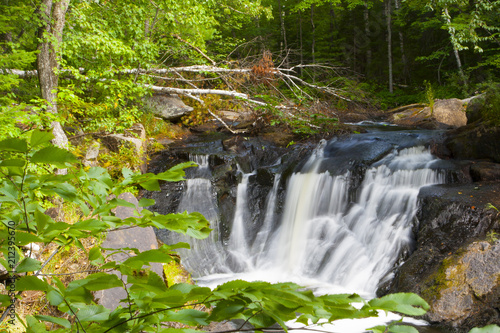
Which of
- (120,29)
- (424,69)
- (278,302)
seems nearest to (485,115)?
(120,29)

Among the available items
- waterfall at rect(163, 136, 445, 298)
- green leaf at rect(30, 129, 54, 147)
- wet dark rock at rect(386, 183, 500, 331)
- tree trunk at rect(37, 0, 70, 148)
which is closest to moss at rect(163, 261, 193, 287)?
waterfall at rect(163, 136, 445, 298)

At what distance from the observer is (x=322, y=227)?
7.21 meters

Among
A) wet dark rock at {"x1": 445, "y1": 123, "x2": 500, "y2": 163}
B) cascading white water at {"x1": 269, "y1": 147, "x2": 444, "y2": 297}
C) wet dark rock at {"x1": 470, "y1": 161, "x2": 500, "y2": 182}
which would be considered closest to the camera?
cascading white water at {"x1": 269, "y1": 147, "x2": 444, "y2": 297}

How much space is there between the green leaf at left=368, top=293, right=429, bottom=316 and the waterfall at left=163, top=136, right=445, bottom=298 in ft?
17.4

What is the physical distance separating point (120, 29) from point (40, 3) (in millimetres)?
2739

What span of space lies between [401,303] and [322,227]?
21.7 ft

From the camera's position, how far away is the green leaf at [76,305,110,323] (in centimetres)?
A: 82

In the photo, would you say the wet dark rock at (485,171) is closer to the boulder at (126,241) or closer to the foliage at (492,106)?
the foliage at (492,106)

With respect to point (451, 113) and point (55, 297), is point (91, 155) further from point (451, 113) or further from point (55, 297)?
point (451, 113)

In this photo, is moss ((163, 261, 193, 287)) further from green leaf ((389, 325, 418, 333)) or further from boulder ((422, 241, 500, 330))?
green leaf ((389, 325, 418, 333))

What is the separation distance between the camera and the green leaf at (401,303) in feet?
2.38

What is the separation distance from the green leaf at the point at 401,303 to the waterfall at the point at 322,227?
5.31 m

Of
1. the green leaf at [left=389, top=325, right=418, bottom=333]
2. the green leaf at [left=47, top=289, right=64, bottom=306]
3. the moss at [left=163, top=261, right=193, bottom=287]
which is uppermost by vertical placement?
the green leaf at [left=47, top=289, right=64, bottom=306]

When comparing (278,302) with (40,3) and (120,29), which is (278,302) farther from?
(120,29)
